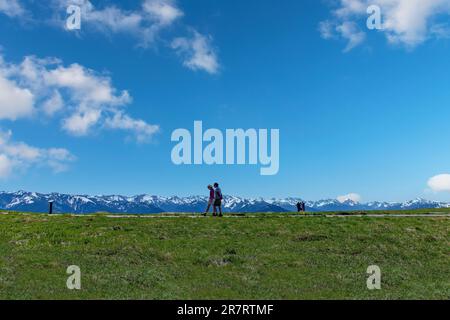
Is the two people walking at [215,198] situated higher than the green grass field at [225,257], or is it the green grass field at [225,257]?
the two people walking at [215,198]

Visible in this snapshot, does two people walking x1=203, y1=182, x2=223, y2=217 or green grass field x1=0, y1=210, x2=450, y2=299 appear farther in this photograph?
two people walking x1=203, y1=182, x2=223, y2=217

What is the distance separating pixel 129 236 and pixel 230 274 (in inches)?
420

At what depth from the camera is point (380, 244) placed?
2875 centimetres

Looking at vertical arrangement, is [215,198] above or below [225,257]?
above

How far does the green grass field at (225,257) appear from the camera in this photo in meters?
18.8

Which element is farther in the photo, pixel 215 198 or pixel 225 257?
pixel 215 198

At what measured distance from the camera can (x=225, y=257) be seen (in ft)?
81.0

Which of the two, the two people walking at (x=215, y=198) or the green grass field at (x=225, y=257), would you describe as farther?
the two people walking at (x=215, y=198)

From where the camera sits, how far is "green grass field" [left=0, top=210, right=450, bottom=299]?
18.8 meters

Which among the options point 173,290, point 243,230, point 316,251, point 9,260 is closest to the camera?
point 173,290

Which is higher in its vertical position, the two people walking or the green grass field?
the two people walking
